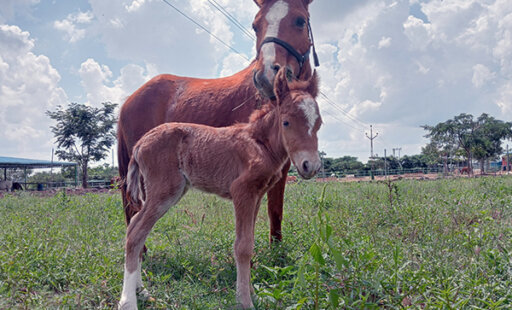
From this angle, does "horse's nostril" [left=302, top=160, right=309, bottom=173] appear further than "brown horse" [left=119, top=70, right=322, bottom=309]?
No

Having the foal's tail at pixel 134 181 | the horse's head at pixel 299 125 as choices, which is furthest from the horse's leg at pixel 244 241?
the foal's tail at pixel 134 181

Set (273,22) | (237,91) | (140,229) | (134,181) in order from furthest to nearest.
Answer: (237,91)
(273,22)
(134,181)
(140,229)

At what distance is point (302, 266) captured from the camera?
1.90 m

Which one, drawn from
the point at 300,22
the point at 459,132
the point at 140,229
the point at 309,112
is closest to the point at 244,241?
the point at 140,229

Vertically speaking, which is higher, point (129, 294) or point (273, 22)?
point (273, 22)

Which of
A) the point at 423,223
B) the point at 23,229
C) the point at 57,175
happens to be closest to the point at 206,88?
the point at 423,223

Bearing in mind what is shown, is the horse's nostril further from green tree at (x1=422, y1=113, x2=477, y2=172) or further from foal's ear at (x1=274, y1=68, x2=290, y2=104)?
green tree at (x1=422, y1=113, x2=477, y2=172)

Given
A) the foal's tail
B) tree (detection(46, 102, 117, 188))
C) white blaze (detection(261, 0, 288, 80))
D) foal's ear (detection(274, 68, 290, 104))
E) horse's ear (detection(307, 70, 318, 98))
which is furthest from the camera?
tree (detection(46, 102, 117, 188))

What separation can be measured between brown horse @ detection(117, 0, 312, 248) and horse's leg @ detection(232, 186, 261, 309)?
891mm

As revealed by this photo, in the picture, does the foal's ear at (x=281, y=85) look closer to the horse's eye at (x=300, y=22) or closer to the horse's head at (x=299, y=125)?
the horse's head at (x=299, y=125)

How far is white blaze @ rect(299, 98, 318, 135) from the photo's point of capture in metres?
2.55

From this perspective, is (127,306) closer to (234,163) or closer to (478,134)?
(234,163)

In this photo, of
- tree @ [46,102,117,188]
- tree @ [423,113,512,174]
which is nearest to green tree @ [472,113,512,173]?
tree @ [423,113,512,174]

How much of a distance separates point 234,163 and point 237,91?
1.43 m
